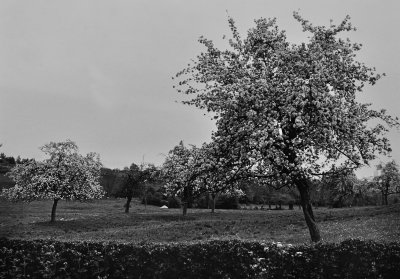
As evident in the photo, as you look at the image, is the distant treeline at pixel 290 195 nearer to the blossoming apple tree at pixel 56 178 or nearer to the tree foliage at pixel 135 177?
the tree foliage at pixel 135 177

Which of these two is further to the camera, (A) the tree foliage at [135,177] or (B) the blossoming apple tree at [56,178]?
(A) the tree foliage at [135,177]

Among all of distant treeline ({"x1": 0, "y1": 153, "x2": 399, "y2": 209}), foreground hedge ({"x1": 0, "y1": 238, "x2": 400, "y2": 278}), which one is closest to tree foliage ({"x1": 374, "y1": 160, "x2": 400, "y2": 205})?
distant treeline ({"x1": 0, "y1": 153, "x2": 399, "y2": 209})

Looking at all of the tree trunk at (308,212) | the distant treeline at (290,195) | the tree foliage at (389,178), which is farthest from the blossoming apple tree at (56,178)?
the tree foliage at (389,178)

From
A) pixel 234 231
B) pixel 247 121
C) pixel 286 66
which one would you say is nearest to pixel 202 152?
pixel 247 121

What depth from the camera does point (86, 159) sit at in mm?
63594

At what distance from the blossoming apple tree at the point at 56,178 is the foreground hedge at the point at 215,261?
43.1 m

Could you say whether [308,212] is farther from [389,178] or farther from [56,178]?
[389,178]

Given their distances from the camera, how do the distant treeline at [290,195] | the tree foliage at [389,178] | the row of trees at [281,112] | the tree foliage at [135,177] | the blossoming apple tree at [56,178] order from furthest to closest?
the distant treeline at [290,195]
the tree foliage at [389,178]
the tree foliage at [135,177]
the blossoming apple tree at [56,178]
the row of trees at [281,112]

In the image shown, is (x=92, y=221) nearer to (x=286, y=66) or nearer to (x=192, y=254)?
(x=286, y=66)

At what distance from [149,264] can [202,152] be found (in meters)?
10.8

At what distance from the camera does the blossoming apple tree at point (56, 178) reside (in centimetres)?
5666

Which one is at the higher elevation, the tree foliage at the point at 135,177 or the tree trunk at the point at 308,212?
the tree foliage at the point at 135,177

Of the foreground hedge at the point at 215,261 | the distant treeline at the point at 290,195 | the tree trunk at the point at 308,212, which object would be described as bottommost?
the foreground hedge at the point at 215,261

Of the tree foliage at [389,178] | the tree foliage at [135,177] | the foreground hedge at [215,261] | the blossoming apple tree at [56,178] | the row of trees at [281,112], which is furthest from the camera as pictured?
the tree foliage at [389,178]
